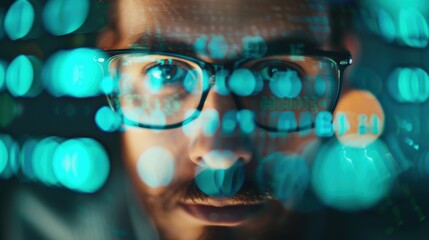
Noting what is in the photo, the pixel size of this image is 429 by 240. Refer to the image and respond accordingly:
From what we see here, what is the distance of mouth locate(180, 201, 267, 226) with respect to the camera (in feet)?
1.83

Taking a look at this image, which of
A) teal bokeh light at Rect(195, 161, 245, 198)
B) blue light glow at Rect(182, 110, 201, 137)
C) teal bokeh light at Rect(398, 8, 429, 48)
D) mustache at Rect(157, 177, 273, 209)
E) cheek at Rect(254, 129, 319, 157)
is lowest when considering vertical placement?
mustache at Rect(157, 177, 273, 209)

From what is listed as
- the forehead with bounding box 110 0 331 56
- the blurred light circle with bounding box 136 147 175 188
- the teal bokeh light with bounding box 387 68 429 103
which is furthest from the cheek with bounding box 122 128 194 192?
the teal bokeh light with bounding box 387 68 429 103

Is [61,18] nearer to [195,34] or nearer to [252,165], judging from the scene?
[195,34]

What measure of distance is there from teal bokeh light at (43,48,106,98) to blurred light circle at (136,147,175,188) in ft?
0.31

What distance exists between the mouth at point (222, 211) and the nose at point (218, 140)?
51mm

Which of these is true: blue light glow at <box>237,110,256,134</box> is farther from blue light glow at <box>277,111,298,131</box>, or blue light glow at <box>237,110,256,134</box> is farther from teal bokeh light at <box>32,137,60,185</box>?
teal bokeh light at <box>32,137,60,185</box>

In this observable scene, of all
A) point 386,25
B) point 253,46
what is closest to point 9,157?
point 253,46

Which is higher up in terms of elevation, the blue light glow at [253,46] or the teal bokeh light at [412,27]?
the teal bokeh light at [412,27]

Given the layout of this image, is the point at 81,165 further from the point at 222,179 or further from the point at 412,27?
the point at 412,27

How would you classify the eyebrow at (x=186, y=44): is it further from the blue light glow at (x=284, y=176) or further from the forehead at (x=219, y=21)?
the blue light glow at (x=284, y=176)

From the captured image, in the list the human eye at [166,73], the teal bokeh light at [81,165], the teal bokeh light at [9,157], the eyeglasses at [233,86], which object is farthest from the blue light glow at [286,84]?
the teal bokeh light at [9,157]

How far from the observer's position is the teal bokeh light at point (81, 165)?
1.85ft

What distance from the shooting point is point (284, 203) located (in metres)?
0.57

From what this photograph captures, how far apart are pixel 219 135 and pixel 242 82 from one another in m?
0.07
